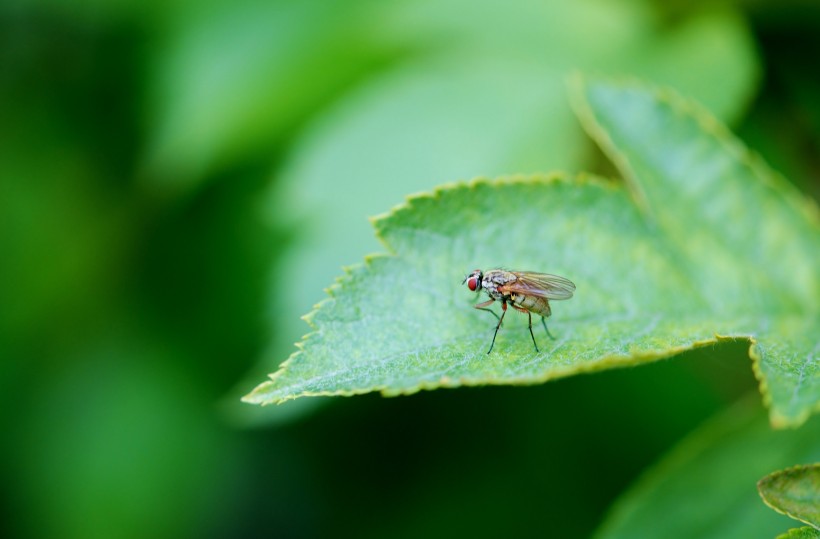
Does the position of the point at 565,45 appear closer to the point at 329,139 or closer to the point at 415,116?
the point at 415,116

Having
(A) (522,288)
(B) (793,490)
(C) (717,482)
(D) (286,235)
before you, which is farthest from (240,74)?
(B) (793,490)

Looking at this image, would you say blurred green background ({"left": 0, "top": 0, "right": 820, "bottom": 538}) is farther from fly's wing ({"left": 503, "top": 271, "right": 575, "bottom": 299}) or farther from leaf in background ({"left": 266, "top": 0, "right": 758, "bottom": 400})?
fly's wing ({"left": 503, "top": 271, "right": 575, "bottom": 299})

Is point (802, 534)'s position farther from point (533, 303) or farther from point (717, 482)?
point (533, 303)

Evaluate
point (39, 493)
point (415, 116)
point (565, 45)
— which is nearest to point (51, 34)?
point (39, 493)

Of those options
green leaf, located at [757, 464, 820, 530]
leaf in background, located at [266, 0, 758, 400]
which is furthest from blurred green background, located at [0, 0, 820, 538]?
green leaf, located at [757, 464, 820, 530]

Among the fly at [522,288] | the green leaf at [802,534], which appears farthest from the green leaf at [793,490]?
the fly at [522,288]
